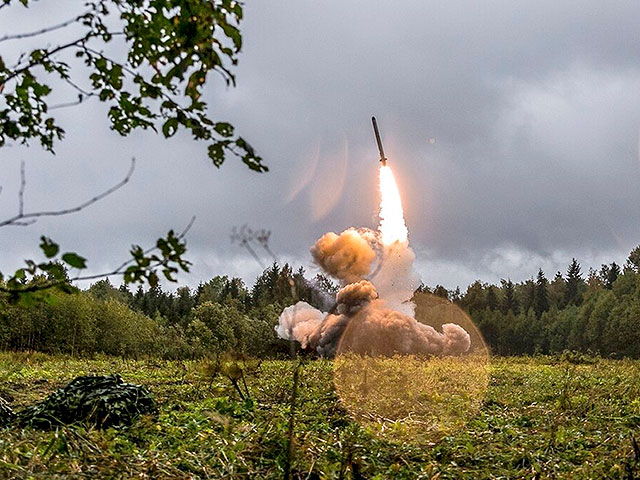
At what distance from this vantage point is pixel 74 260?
9.84ft

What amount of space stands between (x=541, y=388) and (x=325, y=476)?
10425mm

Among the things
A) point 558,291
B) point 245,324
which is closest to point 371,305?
point 245,324

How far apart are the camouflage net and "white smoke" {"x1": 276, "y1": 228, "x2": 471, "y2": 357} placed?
2429cm

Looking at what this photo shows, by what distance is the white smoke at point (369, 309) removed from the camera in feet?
114

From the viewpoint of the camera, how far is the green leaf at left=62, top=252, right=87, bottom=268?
2977 millimetres

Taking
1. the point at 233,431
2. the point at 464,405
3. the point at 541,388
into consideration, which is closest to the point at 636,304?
the point at 541,388

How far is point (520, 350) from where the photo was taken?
72.1 metres

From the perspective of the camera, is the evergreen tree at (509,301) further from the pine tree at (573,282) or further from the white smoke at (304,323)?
A: the white smoke at (304,323)

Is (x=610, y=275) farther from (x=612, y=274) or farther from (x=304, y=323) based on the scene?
(x=304, y=323)

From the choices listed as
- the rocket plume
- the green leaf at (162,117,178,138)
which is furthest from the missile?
the green leaf at (162,117,178,138)

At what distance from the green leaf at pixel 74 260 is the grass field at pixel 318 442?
7.06 feet

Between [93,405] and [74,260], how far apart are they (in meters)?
6.75

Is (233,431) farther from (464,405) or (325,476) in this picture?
(464,405)

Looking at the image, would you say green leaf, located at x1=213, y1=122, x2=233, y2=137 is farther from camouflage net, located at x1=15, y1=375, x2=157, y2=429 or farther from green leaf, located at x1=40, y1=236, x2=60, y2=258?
camouflage net, located at x1=15, y1=375, x2=157, y2=429
